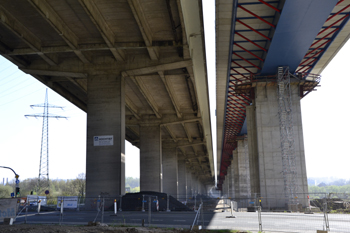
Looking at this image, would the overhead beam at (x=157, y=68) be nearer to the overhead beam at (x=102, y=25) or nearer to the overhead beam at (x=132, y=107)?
the overhead beam at (x=102, y=25)

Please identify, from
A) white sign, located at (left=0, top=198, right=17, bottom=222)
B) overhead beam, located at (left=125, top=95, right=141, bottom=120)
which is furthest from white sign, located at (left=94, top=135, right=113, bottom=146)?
overhead beam, located at (left=125, top=95, right=141, bottom=120)

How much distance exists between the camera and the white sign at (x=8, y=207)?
1936 centimetres

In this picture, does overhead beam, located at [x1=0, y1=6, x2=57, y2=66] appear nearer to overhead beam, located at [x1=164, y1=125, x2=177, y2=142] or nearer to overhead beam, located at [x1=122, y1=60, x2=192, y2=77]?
overhead beam, located at [x1=122, y1=60, x2=192, y2=77]

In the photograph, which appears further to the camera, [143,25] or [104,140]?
[104,140]

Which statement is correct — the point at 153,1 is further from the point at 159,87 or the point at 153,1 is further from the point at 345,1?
the point at 159,87

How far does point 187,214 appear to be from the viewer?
84.1 ft

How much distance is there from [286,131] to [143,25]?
1672 cm

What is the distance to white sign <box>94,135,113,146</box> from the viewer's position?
3006 cm

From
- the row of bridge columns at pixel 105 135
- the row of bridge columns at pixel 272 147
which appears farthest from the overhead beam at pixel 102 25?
the row of bridge columns at pixel 272 147

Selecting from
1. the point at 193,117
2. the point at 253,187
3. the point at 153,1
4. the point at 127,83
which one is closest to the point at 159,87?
the point at 127,83

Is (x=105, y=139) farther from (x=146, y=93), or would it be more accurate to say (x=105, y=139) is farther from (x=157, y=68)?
(x=146, y=93)

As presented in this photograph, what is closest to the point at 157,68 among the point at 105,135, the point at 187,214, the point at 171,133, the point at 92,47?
the point at 92,47

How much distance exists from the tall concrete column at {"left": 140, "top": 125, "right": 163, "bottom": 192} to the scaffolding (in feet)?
72.9

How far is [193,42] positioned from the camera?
95.0ft
